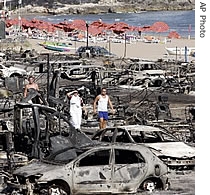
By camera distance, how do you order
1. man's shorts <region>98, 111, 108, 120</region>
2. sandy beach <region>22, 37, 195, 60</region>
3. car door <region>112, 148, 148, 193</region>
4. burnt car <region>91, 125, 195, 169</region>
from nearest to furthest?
car door <region>112, 148, 148, 193</region> → burnt car <region>91, 125, 195, 169</region> → man's shorts <region>98, 111, 108, 120</region> → sandy beach <region>22, 37, 195, 60</region>

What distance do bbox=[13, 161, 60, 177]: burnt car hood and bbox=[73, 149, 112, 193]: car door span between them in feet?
1.40

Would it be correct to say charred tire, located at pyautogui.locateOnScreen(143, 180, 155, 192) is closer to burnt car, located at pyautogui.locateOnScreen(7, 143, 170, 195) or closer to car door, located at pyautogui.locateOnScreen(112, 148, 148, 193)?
burnt car, located at pyautogui.locateOnScreen(7, 143, 170, 195)

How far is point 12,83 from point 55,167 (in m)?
18.8

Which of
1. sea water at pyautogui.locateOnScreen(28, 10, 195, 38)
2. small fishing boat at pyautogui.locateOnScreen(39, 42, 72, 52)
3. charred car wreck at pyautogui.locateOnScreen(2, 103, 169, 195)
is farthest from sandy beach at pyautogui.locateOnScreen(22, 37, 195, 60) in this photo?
charred car wreck at pyautogui.locateOnScreen(2, 103, 169, 195)

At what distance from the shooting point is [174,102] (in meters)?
26.6

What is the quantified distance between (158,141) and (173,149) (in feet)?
1.99

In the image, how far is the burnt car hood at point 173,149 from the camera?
1407 cm

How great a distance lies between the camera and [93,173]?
11.6 metres

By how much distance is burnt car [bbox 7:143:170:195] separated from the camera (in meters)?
11.5

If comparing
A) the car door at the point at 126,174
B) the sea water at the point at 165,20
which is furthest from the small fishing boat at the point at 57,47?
the car door at the point at 126,174

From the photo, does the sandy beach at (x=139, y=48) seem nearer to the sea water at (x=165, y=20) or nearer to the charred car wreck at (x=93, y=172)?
the sea water at (x=165, y=20)
